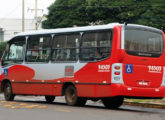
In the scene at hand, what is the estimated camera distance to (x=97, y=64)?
58.5 feet

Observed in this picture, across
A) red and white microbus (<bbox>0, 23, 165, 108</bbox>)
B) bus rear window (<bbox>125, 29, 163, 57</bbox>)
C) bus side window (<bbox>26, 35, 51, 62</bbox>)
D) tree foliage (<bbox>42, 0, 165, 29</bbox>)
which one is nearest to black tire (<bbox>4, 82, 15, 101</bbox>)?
red and white microbus (<bbox>0, 23, 165, 108</bbox>)

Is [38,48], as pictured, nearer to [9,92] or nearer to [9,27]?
[9,92]

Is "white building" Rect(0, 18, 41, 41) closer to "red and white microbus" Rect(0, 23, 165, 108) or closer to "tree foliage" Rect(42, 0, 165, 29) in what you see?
"tree foliage" Rect(42, 0, 165, 29)

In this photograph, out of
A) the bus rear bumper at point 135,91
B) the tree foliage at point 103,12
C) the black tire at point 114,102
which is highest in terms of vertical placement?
the tree foliage at point 103,12

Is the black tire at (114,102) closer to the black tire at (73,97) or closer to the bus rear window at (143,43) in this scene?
the black tire at (73,97)

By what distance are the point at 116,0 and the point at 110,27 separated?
38.0 m

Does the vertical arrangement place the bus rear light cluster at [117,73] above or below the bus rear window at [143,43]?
below

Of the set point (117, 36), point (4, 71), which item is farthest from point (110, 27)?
point (4, 71)

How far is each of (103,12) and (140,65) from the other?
38860mm

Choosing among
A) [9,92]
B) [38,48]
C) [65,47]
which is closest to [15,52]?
[9,92]

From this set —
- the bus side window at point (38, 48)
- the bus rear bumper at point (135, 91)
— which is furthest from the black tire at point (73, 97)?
the bus rear bumper at point (135, 91)

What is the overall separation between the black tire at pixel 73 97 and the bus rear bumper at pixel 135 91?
2.12 metres

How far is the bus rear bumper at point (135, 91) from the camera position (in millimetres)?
16969

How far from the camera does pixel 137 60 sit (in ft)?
57.1
